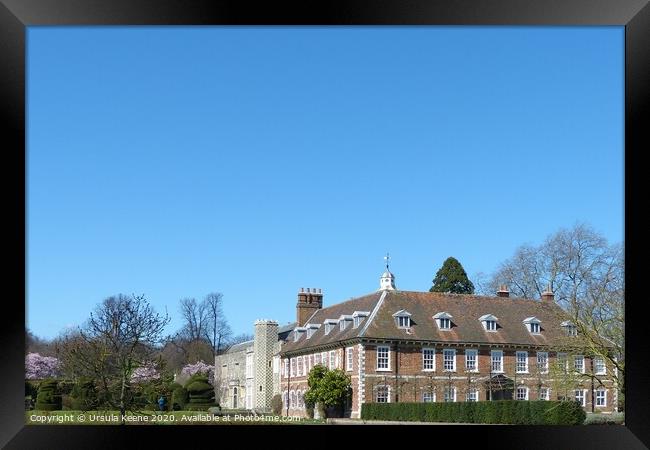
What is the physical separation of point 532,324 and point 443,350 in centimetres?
317

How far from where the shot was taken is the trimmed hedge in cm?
1861

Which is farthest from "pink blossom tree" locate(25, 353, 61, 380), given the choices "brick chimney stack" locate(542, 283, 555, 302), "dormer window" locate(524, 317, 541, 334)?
"brick chimney stack" locate(542, 283, 555, 302)

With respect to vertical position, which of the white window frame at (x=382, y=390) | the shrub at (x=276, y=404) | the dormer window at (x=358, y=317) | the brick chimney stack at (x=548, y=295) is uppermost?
the brick chimney stack at (x=548, y=295)

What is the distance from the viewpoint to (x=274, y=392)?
92.2 feet

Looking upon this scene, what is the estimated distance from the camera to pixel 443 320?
24.1 meters

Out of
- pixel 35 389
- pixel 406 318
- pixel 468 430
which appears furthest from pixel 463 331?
pixel 468 430

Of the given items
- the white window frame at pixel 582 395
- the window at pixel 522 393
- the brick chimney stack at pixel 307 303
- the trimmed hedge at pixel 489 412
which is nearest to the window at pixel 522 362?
the window at pixel 522 393

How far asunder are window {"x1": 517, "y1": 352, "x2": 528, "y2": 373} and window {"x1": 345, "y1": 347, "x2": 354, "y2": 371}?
5.13 m

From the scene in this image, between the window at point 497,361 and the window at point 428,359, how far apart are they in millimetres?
A: 1969

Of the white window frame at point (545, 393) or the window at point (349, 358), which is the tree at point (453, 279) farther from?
the window at point (349, 358)

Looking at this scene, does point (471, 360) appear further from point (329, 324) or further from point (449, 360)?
point (329, 324)

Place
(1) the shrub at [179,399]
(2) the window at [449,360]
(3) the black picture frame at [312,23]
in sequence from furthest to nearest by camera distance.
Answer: (2) the window at [449,360], (1) the shrub at [179,399], (3) the black picture frame at [312,23]

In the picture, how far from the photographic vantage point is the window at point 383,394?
22312mm

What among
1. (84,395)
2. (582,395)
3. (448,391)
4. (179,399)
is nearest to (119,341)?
(84,395)
